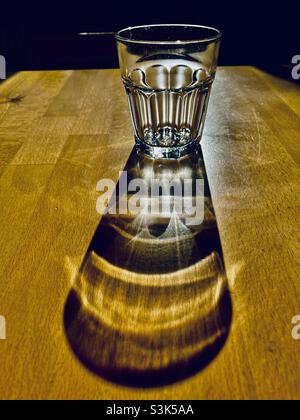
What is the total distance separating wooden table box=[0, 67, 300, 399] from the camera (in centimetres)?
26

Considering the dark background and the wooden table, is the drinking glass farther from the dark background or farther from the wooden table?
the dark background

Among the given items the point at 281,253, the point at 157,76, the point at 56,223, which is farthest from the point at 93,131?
the point at 281,253

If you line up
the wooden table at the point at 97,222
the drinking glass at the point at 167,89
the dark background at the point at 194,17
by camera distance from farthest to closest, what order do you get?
the dark background at the point at 194,17
the drinking glass at the point at 167,89
the wooden table at the point at 97,222

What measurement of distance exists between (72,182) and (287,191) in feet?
0.84

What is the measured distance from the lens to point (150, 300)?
1.02ft

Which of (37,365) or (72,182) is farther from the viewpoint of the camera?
(72,182)

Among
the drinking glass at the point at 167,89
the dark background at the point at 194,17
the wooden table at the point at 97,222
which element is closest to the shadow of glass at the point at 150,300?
the wooden table at the point at 97,222

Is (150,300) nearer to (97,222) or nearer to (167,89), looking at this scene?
(97,222)

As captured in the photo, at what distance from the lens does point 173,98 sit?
56cm

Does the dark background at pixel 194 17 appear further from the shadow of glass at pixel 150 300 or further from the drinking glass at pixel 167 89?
the shadow of glass at pixel 150 300

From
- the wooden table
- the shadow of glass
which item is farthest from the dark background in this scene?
the shadow of glass

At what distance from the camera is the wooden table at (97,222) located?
26cm

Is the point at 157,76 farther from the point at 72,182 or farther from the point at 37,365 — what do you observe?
the point at 37,365

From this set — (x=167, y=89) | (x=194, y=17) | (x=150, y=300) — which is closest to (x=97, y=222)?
(x=150, y=300)
